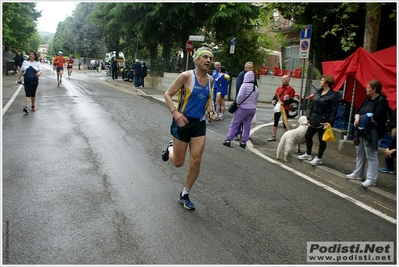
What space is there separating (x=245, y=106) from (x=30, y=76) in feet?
21.0

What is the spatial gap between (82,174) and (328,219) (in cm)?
347

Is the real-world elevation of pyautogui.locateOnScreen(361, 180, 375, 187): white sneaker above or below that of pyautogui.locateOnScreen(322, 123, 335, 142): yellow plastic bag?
below

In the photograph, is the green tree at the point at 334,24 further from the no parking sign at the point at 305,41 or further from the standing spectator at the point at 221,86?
the standing spectator at the point at 221,86

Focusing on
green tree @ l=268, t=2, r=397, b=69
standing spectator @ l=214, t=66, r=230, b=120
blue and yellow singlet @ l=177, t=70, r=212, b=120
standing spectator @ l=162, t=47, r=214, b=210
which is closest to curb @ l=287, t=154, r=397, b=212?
standing spectator @ l=162, t=47, r=214, b=210

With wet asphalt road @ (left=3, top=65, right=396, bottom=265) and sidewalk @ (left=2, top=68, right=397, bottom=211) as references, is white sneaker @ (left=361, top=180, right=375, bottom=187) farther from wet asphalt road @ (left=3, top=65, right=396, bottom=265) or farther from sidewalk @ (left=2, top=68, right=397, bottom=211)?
wet asphalt road @ (left=3, top=65, right=396, bottom=265)

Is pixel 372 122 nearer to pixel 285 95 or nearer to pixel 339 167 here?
pixel 339 167

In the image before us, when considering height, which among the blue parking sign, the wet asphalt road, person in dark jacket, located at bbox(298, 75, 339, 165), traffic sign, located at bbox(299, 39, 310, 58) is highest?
the blue parking sign

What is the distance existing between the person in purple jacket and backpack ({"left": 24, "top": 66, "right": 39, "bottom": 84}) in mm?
6075

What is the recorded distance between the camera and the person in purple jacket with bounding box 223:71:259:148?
28.1ft

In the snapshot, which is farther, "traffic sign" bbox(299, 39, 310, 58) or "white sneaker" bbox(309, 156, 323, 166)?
"traffic sign" bbox(299, 39, 310, 58)

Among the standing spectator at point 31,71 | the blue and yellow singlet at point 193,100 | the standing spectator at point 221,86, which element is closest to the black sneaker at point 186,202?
the blue and yellow singlet at point 193,100

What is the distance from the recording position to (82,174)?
18.6 feet

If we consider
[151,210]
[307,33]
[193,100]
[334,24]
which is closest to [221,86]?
[307,33]

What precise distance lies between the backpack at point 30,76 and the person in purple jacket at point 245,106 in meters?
6.08
